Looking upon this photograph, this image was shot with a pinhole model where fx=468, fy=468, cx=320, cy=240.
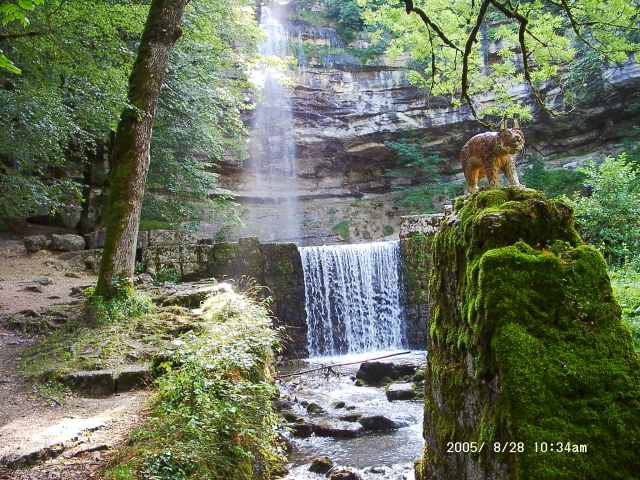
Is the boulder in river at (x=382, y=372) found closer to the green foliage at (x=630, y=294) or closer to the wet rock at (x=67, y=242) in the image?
the green foliage at (x=630, y=294)

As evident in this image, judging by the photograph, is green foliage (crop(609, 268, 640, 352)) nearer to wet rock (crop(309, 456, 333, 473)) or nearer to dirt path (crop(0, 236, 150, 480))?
wet rock (crop(309, 456, 333, 473))

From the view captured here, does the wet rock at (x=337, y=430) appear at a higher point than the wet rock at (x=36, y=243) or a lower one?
lower

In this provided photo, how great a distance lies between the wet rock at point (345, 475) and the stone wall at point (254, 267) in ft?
19.7

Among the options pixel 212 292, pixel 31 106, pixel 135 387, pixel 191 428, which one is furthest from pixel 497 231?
pixel 31 106

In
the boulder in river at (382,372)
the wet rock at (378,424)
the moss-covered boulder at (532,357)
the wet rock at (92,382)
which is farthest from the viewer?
the boulder in river at (382,372)

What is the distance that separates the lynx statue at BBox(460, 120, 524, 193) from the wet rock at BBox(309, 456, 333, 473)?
10.8 ft

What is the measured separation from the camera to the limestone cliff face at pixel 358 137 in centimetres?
2041

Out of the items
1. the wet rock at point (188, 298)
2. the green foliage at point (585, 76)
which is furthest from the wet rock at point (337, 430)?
the green foliage at point (585, 76)

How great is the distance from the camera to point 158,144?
1173 centimetres

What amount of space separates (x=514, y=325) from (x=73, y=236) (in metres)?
12.4

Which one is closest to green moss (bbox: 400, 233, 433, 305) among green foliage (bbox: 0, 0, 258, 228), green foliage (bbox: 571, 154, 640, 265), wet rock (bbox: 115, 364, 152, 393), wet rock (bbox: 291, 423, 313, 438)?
green foliage (bbox: 571, 154, 640, 265)

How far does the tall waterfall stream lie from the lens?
5633 mm

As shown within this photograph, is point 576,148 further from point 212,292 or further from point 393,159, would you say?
point 212,292

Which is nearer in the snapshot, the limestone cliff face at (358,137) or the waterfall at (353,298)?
the waterfall at (353,298)
